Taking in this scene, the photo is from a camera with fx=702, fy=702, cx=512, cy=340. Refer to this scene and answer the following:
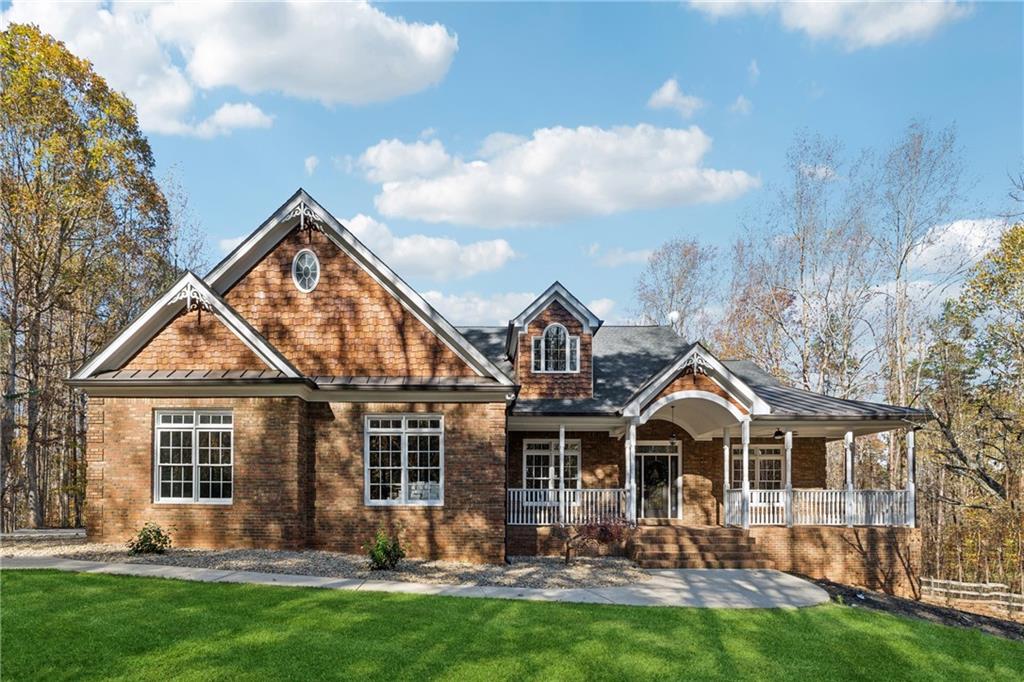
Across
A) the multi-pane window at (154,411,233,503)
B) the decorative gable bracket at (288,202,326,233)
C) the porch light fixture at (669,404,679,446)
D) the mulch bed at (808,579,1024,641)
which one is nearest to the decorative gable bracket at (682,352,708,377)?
the porch light fixture at (669,404,679,446)

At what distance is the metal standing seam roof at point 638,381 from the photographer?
57.9 feet

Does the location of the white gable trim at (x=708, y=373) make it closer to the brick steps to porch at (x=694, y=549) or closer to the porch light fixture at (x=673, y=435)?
the porch light fixture at (x=673, y=435)

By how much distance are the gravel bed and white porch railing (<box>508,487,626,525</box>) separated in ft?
9.23

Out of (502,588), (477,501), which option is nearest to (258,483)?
(477,501)

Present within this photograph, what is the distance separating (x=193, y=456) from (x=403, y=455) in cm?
424

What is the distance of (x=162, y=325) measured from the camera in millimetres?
14523

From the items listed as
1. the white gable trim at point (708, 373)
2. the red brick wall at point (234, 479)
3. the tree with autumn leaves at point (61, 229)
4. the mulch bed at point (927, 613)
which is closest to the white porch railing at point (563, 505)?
the white gable trim at point (708, 373)

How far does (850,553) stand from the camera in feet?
56.4

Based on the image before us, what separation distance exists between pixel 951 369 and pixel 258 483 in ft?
84.2

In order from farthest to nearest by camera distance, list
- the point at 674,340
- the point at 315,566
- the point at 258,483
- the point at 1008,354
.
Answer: the point at 1008,354, the point at 674,340, the point at 258,483, the point at 315,566

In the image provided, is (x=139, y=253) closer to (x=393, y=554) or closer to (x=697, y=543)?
(x=393, y=554)

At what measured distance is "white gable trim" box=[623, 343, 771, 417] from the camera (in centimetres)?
1633

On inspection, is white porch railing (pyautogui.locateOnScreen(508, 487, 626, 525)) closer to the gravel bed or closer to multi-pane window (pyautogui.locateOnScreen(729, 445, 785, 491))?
the gravel bed

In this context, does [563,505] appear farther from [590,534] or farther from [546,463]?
[546,463]
